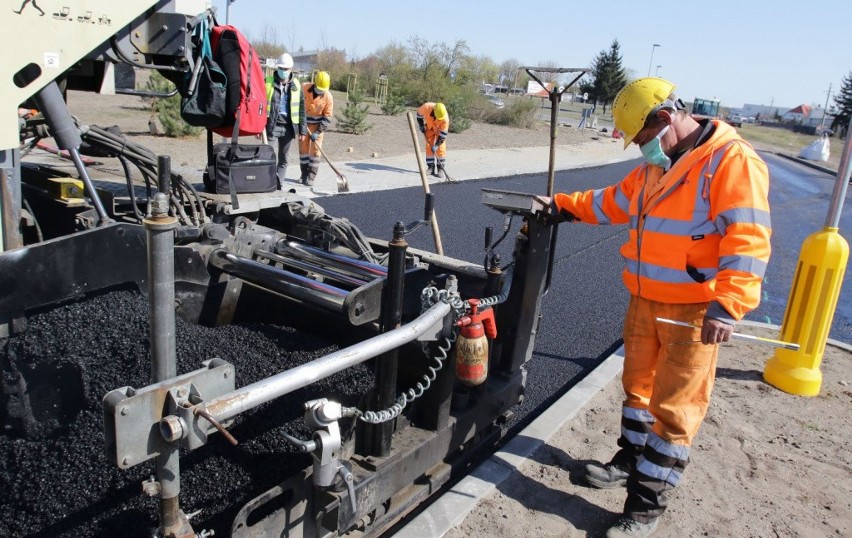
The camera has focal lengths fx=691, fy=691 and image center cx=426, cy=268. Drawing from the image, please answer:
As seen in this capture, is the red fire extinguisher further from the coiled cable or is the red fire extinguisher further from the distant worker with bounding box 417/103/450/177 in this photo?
the distant worker with bounding box 417/103/450/177

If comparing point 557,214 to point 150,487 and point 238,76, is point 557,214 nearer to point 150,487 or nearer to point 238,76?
point 238,76

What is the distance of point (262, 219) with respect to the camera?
14.4 ft

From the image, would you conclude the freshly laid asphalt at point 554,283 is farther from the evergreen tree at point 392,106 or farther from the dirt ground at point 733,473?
the evergreen tree at point 392,106

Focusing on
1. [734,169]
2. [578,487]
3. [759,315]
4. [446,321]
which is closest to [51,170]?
[446,321]

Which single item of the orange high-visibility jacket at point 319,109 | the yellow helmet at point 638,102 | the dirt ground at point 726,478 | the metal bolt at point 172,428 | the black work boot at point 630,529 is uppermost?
the yellow helmet at point 638,102

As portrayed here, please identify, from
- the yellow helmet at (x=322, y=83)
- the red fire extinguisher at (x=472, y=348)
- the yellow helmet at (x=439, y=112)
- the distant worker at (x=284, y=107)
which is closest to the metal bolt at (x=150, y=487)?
the red fire extinguisher at (x=472, y=348)

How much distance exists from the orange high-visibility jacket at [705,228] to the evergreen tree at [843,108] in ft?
194

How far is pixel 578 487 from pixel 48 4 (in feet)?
9.64

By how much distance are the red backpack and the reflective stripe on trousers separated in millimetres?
2408

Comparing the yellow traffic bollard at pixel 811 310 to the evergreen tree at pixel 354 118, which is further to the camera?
the evergreen tree at pixel 354 118

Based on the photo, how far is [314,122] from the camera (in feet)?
35.5

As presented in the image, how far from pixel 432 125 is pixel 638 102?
1010cm

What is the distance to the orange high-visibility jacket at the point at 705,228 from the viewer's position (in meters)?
2.56

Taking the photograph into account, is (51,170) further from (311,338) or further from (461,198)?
(461,198)
